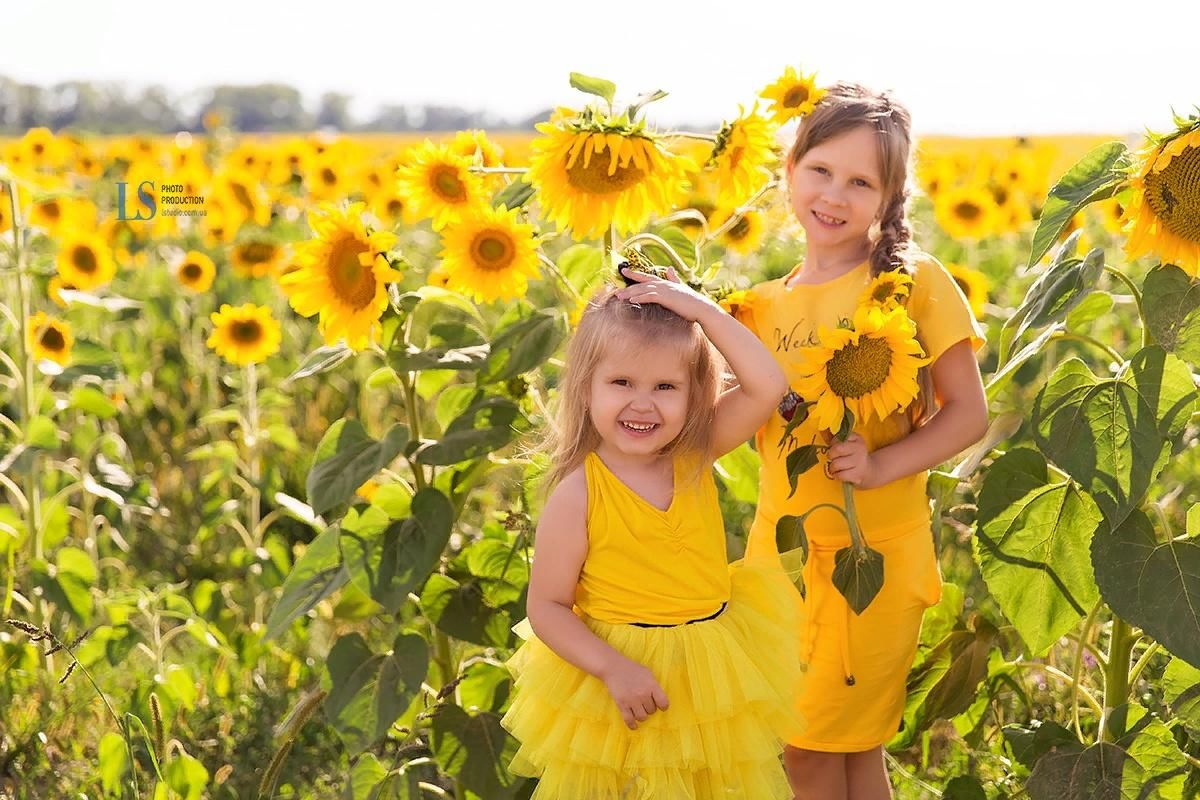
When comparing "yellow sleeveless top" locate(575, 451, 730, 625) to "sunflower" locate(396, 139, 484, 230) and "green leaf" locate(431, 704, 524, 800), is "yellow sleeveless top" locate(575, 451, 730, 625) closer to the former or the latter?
"green leaf" locate(431, 704, 524, 800)

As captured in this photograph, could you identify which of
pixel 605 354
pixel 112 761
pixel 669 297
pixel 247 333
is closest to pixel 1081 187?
pixel 669 297

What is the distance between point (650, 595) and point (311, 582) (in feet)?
2.27

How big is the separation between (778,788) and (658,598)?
1.08 ft

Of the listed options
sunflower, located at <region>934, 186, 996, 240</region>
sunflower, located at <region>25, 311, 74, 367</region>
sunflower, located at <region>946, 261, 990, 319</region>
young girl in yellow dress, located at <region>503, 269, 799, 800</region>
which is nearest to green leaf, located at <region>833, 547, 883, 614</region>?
young girl in yellow dress, located at <region>503, 269, 799, 800</region>

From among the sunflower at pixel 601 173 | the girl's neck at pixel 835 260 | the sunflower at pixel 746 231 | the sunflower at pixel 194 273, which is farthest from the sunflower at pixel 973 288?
the sunflower at pixel 194 273

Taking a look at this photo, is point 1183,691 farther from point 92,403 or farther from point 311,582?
point 92,403

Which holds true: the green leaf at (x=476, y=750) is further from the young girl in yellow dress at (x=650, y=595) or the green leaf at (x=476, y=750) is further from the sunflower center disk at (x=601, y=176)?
the sunflower center disk at (x=601, y=176)

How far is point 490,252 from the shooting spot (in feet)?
8.09

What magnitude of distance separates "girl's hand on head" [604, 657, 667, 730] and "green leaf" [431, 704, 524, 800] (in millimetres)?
500

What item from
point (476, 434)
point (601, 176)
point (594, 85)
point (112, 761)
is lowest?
point (112, 761)

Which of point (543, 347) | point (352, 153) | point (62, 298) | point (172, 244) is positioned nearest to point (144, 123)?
point (172, 244)

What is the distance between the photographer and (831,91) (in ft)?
7.66

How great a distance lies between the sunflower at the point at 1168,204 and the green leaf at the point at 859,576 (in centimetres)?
59

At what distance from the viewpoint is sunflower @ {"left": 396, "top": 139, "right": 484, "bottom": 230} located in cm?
251
